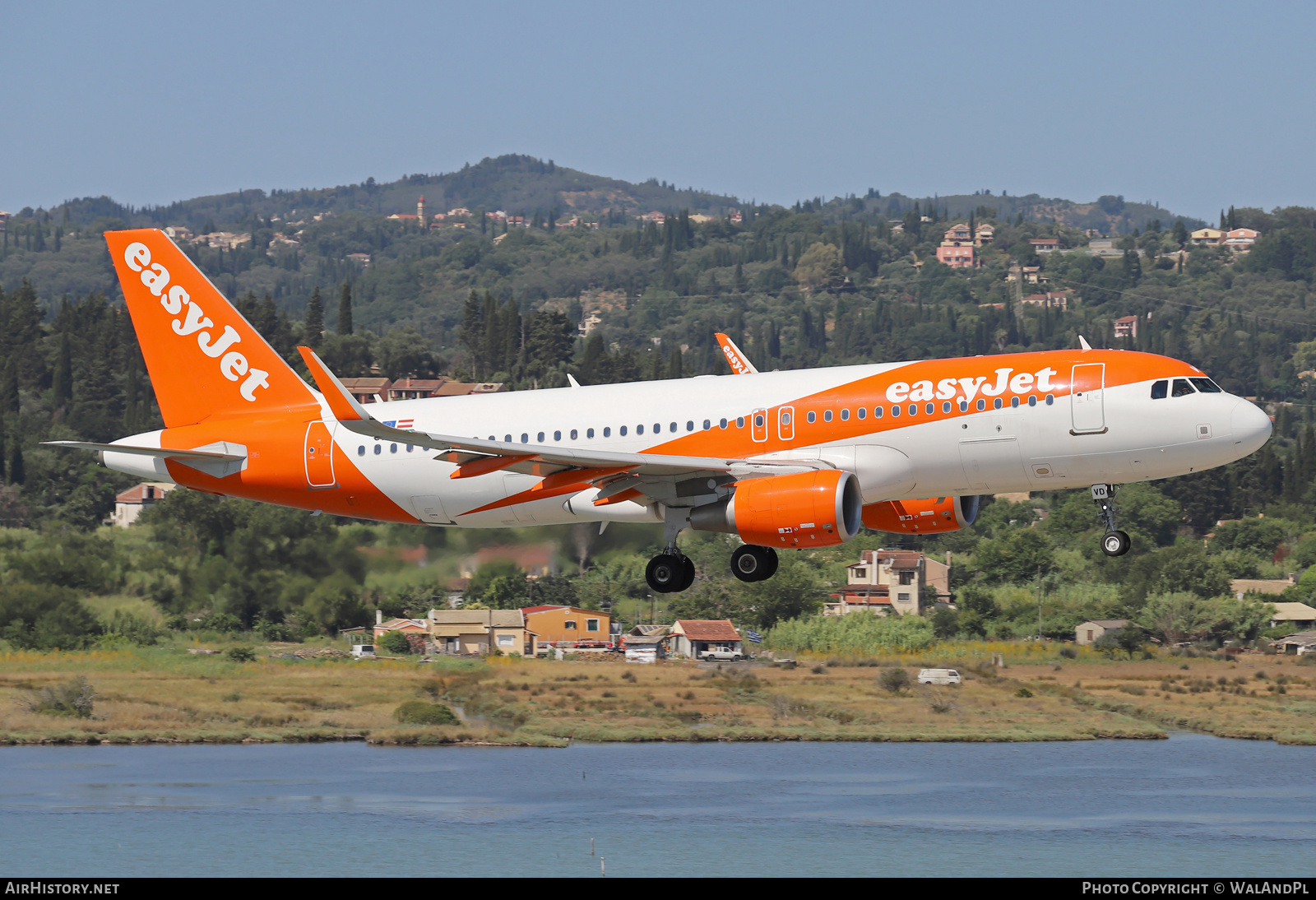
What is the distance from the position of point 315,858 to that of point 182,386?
144 ft

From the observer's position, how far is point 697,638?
138 metres

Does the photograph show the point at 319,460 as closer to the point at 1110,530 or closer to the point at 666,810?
the point at 1110,530

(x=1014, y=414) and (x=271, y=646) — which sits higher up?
(x=1014, y=414)

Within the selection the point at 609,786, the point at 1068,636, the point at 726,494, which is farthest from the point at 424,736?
the point at 726,494

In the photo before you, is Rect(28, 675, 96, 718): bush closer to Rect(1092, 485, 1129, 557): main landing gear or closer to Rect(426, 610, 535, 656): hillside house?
Rect(426, 610, 535, 656): hillside house

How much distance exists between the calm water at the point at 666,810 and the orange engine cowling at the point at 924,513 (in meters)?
40.6

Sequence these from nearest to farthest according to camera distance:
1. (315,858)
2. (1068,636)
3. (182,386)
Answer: (182,386) < (315,858) < (1068,636)

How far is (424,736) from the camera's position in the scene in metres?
121

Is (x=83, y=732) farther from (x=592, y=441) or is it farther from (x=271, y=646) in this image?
(x=592, y=441)

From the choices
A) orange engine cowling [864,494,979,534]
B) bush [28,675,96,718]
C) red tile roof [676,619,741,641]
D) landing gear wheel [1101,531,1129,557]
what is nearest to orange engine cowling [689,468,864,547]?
orange engine cowling [864,494,979,534]

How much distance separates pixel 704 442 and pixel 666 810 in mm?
62735

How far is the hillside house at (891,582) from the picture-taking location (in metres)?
152

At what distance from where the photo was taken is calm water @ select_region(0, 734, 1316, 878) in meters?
83.1

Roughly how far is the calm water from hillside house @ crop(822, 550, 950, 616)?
2827 centimetres
